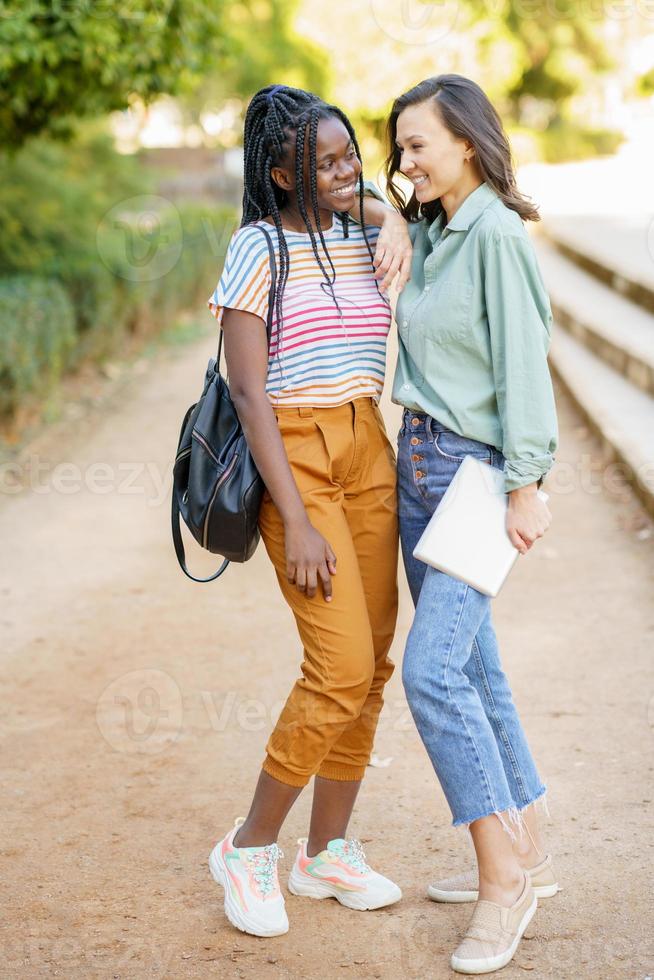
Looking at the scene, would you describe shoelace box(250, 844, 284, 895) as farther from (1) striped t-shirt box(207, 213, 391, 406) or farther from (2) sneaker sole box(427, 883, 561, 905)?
(1) striped t-shirt box(207, 213, 391, 406)

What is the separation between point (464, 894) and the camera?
2842mm

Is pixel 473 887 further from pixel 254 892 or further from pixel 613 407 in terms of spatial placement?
pixel 613 407

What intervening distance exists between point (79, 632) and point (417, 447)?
8.69ft

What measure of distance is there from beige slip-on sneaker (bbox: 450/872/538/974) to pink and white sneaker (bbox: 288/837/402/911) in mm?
296

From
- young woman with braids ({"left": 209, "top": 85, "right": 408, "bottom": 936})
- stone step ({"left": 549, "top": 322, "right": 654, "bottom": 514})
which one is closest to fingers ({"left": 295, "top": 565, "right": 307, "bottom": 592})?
young woman with braids ({"left": 209, "top": 85, "right": 408, "bottom": 936})

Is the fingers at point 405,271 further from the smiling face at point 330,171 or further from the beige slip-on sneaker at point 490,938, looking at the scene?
the beige slip-on sneaker at point 490,938

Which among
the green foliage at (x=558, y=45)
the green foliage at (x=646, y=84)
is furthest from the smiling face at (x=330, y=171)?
the green foliage at (x=646, y=84)

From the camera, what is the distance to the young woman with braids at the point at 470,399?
247 cm

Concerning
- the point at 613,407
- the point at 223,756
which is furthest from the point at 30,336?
the point at 223,756

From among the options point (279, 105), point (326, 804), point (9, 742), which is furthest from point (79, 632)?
point (279, 105)

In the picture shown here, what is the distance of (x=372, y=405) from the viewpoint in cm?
273

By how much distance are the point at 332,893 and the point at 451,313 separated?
1.46 metres

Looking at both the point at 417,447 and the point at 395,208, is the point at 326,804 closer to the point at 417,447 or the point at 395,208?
the point at 417,447

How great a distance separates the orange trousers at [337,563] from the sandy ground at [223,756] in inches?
18.8
